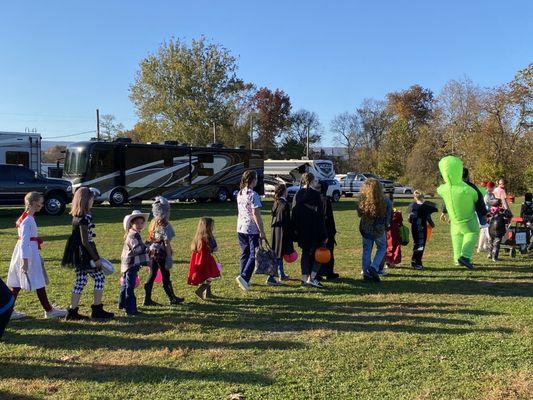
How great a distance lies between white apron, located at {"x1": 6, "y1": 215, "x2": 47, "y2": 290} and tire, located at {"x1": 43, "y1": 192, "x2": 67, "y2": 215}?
1500 centimetres

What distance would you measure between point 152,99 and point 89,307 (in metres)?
37.2

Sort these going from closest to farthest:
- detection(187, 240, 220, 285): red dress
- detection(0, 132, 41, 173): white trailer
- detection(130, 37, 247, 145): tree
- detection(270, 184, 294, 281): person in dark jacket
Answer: detection(187, 240, 220, 285): red dress, detection(270, 184, 294, 281): person in dark jacket, detection(0, 132, 41, 173): white trailer, detection(130, 37, 247, 145): tree

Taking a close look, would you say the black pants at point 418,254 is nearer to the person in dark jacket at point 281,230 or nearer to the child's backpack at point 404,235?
the child's backpack at point 404,235

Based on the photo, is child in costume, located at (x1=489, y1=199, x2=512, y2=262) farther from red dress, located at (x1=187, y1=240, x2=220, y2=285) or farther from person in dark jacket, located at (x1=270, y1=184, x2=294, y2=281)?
red dress, located at (x1=187, y1=240, x2=220, y2=285)

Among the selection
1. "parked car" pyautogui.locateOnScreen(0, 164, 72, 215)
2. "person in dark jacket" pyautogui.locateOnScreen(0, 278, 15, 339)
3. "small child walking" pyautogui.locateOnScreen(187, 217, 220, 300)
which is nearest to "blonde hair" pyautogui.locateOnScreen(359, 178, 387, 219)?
"small child walking" pyautogui.locateOnScreen(187, 217, 220, 300)

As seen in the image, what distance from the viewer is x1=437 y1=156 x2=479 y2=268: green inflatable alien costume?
9.30m

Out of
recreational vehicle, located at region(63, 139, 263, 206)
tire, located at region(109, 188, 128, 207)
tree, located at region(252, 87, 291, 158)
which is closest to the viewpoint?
recreational vehicle, located at region(63, 139, 263, 206)

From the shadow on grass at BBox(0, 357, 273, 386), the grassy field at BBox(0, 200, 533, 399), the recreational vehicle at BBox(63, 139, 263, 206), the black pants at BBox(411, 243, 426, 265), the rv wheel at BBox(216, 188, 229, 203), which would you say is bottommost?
the shadow on grass at BBox(0, 357, 273, 386)

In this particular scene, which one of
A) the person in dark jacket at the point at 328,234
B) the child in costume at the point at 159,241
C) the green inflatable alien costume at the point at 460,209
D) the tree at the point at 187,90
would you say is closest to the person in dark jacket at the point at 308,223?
the person in dark jacket at the point at 328,234

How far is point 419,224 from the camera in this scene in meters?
9.46

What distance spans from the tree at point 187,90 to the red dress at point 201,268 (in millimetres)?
34795

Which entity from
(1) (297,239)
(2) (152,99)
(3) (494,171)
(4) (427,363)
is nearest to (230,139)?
(2) (152,99)

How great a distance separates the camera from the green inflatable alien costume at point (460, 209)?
9.30 metres

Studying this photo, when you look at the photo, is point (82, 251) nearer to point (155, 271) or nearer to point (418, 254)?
point (155, 271)
